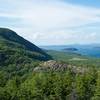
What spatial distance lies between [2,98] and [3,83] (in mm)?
16616

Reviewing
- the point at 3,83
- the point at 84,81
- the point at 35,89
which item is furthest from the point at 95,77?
the point at 3,83

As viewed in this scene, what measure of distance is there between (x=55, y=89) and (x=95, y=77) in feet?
76.8

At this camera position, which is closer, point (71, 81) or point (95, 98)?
point (95, 98)

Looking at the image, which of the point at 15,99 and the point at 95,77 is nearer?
Answer: the point at 15,99

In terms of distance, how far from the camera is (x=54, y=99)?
154m

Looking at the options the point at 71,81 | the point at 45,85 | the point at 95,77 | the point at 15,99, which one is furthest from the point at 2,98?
the point at 95,77

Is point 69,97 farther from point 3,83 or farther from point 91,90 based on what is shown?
point 3,83

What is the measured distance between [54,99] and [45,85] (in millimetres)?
7722

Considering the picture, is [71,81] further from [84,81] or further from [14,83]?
[14,83]

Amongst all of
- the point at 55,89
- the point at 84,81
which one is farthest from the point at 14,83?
the point at 84,81

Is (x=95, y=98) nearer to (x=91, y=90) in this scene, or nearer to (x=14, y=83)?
(x=91, y=90)

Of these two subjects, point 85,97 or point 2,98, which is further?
point 85,97

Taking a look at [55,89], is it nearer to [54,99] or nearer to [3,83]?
[54,99]

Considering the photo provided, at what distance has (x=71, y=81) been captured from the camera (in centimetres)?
16200
